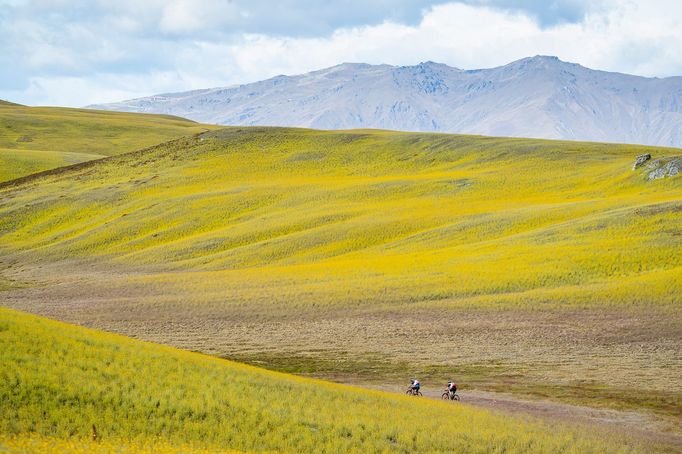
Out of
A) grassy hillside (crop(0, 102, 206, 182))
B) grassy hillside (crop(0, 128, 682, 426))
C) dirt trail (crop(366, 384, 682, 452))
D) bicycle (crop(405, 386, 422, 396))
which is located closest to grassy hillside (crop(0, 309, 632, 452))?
dirt trail (crop(366, 384, 682, 452))

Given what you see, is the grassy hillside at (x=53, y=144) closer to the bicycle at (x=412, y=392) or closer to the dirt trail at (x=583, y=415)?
the bicycle at (x=412, y=392)

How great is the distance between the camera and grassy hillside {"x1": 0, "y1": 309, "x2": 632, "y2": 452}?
2330 cm

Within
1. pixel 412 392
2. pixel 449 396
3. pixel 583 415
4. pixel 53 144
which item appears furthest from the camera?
pixel 53 144

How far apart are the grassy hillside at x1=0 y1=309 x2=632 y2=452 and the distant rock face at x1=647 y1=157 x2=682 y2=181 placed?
234 feet

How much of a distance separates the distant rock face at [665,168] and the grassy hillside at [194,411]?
7119cm

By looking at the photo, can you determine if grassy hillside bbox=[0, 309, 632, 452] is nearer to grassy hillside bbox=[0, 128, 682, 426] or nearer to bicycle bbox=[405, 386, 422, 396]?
bicycle bbox=[405, 386, 422, 396]

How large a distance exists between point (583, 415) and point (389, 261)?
40776mm

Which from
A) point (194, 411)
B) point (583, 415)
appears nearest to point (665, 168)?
point (583, 415)

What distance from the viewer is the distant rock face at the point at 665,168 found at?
299 ft

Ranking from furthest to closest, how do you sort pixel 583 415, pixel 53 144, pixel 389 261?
pixel 53 144 < pixel 389 261 < pixel 583 415

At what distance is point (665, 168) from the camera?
9212cm

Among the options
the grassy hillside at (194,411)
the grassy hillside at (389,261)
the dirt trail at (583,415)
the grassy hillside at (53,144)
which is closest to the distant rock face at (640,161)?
the grassy hillside at (389,261)

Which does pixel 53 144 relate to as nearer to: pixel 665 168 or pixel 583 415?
pixel 665 168

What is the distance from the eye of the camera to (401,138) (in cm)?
14400
